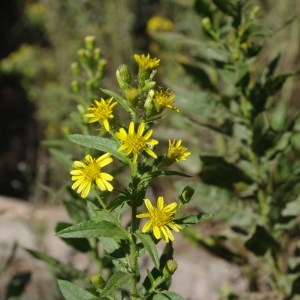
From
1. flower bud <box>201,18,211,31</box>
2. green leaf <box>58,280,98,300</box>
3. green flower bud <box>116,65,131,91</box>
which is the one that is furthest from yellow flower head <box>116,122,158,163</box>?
flower bud <box>201,18,211,31</box>

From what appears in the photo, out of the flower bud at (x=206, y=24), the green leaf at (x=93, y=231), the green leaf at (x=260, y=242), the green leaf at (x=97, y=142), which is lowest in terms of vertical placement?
the green leaf at (x=93, y=231)

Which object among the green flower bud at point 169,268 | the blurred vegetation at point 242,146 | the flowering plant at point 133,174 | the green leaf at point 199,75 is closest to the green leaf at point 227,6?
the blurred vegetation at point 242,146

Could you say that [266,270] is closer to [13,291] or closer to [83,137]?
[13,291]

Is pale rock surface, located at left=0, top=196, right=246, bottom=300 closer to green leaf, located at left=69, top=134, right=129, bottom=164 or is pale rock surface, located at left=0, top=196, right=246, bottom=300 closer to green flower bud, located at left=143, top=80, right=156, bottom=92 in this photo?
green leaf, located at left=69, top=134, right=129, bottom=164

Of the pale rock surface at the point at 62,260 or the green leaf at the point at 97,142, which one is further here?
the pale rock surface at the point at 62,260

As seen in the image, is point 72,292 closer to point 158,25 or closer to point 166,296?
point 166,296

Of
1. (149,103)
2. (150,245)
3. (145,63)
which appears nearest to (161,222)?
(150,245)

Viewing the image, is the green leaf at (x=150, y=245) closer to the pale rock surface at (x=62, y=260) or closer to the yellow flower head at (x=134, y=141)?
the yellow flower head at (x=134, y=141)
